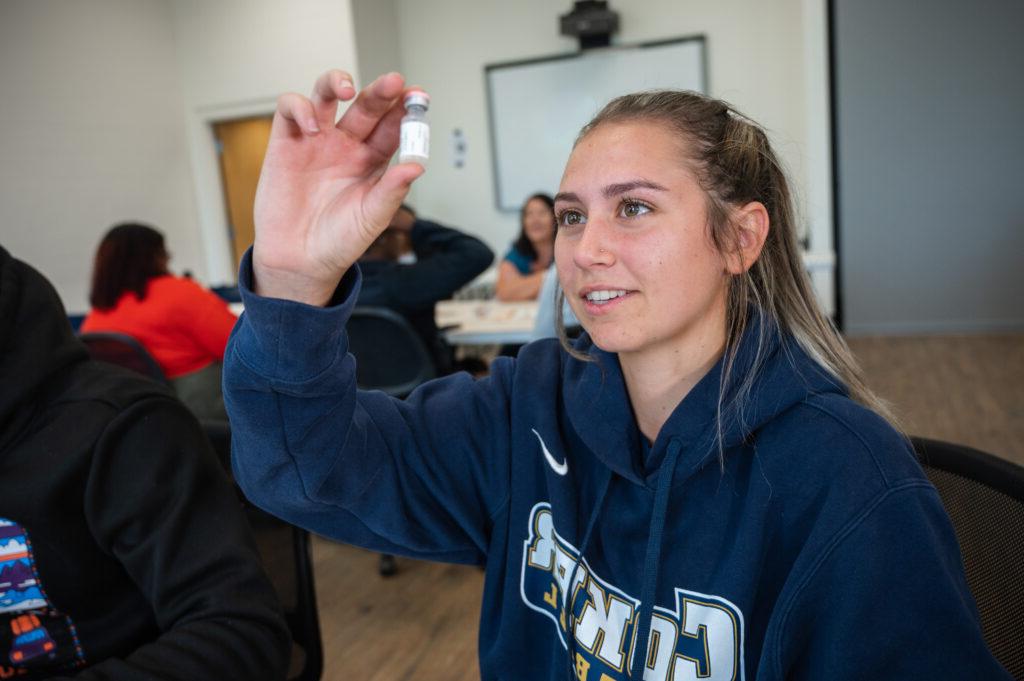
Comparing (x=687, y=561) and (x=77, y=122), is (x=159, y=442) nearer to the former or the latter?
(x=687, y=561)

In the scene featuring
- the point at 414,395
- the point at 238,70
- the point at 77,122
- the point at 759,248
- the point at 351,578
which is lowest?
the point at 351,578

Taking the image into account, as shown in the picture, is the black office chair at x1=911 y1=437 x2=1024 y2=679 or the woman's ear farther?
the woman's ear

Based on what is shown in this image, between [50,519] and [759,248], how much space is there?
3.09 ft

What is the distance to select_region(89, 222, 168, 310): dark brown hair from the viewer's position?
8.86 ft

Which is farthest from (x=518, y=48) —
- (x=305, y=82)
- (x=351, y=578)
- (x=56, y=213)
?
(x=351, y=578)

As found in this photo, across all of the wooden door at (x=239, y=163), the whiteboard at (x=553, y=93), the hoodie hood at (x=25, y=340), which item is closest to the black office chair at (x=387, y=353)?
the hoodie hood at (x=25, y=340)

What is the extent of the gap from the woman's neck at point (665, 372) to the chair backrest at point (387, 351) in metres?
1.61

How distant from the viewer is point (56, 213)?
5117 millimetres

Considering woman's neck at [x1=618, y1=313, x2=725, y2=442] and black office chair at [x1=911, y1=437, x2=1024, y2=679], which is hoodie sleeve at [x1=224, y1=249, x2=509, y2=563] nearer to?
woman's neck at [x1=618, y1=313, x2=725, y2=442]

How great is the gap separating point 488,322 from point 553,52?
3.84 metres

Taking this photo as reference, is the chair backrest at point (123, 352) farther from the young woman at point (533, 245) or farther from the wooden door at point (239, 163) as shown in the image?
the wooden door at point (239, 163)

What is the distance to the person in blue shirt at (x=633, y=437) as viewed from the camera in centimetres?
76

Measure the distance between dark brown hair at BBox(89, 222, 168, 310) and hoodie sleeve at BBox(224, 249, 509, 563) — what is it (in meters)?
1.98

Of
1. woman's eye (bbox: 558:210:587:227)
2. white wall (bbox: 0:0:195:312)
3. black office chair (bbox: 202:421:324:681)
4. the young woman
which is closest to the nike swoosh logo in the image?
woman's eye (bbox: 558:210:587:227)
